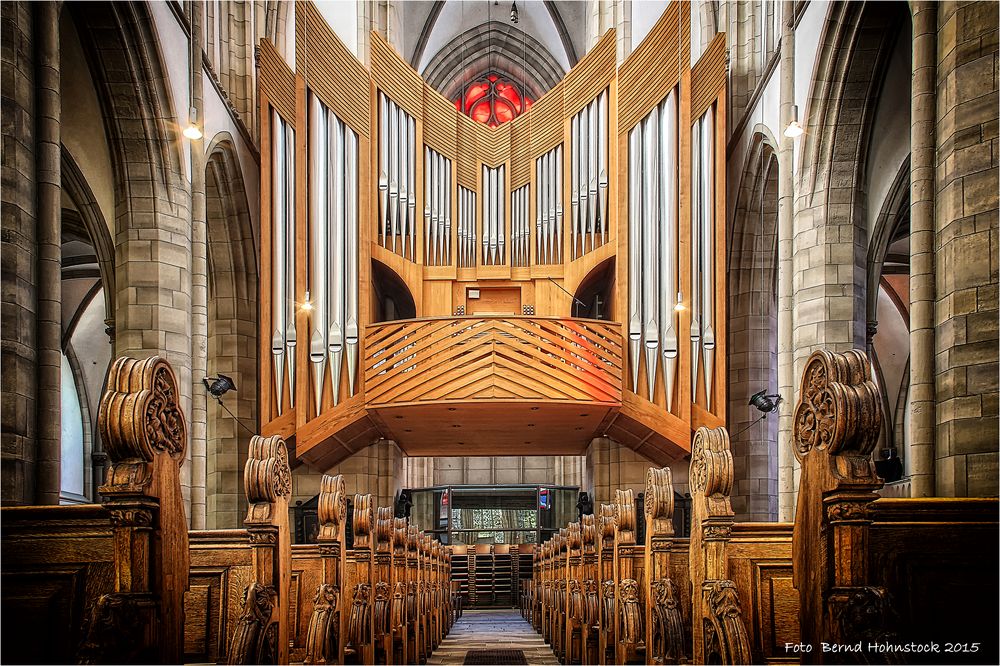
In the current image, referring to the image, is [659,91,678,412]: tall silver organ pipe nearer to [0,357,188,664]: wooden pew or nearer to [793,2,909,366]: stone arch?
[793,2,909,366]: stone arch

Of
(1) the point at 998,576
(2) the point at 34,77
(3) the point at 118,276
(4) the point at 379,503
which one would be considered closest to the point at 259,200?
Result: (3) the point at 118,276

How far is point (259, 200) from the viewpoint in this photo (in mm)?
14203

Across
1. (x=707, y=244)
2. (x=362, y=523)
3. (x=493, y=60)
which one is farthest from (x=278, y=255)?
(x=493, y=60)

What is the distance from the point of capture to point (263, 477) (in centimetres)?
427

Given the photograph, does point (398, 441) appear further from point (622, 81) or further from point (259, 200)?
point (622, 81)

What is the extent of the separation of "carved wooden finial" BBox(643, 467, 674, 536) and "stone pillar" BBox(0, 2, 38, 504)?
393 centimetres

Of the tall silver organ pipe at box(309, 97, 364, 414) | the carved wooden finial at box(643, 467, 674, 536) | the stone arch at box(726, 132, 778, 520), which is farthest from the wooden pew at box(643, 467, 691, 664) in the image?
the stone arch at box(726, 132, 778, 520)

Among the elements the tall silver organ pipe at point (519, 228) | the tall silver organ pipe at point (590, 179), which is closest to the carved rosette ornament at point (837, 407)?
the tall silver organ pipe at point (590, 179)

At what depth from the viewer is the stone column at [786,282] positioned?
34.8 ft

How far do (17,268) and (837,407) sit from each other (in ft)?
17.8

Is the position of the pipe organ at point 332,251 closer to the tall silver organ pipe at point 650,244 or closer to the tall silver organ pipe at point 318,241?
the tall silver organ pipe at point 318,241

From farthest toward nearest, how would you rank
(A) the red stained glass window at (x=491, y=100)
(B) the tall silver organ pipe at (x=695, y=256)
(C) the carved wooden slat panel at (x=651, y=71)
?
1. (A) the red stained glass window at (x=491, y=100)
2. (C) the carved wooden slat panel at (x=651, y=71)
3. (B) the tall silver organ pipe at (x=695, y=256)

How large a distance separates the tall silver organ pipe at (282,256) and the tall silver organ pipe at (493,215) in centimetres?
380

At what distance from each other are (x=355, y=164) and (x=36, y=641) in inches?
427
